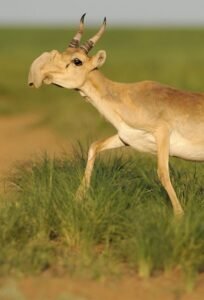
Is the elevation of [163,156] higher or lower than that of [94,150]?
→ lower

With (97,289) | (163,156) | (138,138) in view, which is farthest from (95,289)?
(138,138)

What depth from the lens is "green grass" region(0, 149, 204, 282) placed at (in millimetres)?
7590

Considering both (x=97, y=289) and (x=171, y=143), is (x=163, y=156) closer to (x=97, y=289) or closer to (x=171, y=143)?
(x=171, y=143)

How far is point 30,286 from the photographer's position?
723cm

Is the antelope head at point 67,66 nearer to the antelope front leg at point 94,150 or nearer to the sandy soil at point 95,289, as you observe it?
the antelope front leg at point 94,150

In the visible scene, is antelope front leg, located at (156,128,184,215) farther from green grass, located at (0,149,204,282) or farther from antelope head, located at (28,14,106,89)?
antelope head, located at (28,14,106,89)

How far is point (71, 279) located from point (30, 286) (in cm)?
34

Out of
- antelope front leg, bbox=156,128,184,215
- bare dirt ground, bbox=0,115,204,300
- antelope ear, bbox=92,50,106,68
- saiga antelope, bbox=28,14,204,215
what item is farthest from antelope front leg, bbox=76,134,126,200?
bare dirt ground, bbox=0,115,204,300

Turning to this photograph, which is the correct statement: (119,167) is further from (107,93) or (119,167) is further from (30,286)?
(30,286)

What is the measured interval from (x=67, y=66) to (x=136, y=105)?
755 millimetres

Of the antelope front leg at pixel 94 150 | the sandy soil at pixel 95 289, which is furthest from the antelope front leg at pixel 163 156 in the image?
the sandy soil at pixel 95 289

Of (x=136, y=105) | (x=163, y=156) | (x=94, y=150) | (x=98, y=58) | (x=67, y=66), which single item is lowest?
(x=163, y=156)

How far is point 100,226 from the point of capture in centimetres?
825

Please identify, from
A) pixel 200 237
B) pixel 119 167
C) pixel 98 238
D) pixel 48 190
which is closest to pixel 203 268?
pixel 200 237
